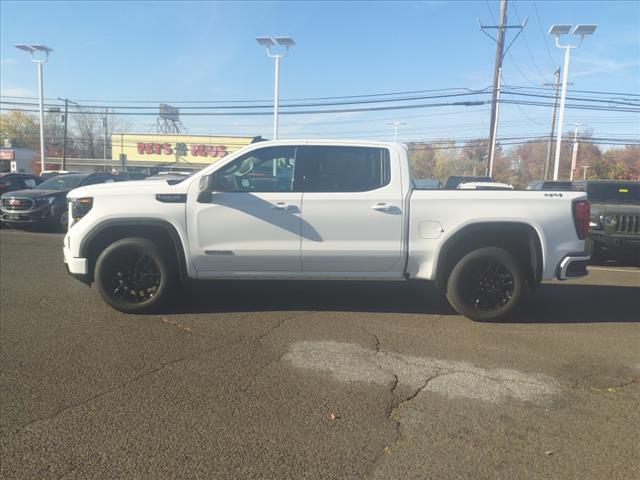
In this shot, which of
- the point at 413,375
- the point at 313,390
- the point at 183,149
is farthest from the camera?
the point at 183,149

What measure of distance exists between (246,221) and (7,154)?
6879 centimetres

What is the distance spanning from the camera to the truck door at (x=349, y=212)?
5117 mm

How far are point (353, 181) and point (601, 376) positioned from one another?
2930mm

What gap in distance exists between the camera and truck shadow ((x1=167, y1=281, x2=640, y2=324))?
5.67m

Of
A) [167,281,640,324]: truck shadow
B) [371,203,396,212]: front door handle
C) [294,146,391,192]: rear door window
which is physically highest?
[294,146,391,192]: rear door window

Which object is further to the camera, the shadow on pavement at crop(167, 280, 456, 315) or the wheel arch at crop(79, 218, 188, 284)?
the shadow on pavement at crop(167, 280, 456, 315)

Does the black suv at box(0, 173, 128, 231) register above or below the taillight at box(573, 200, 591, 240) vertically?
below

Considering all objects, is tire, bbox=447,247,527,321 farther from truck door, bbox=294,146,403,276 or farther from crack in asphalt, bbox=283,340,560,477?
crack in asphalt, bbox=283,340,560,477

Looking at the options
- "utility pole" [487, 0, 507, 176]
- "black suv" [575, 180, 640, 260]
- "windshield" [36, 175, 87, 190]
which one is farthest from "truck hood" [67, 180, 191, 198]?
"utility pole" [487, 0, 507, 176]

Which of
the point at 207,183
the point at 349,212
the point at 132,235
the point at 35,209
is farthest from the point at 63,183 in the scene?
the point at 349,212

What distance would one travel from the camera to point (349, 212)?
16.8 ft

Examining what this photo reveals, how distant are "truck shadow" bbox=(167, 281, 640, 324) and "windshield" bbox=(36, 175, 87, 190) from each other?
9.28m

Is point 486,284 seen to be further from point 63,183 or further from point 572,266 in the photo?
point 63,183

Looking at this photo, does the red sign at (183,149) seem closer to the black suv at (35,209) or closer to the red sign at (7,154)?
the red sign at (7,154)
